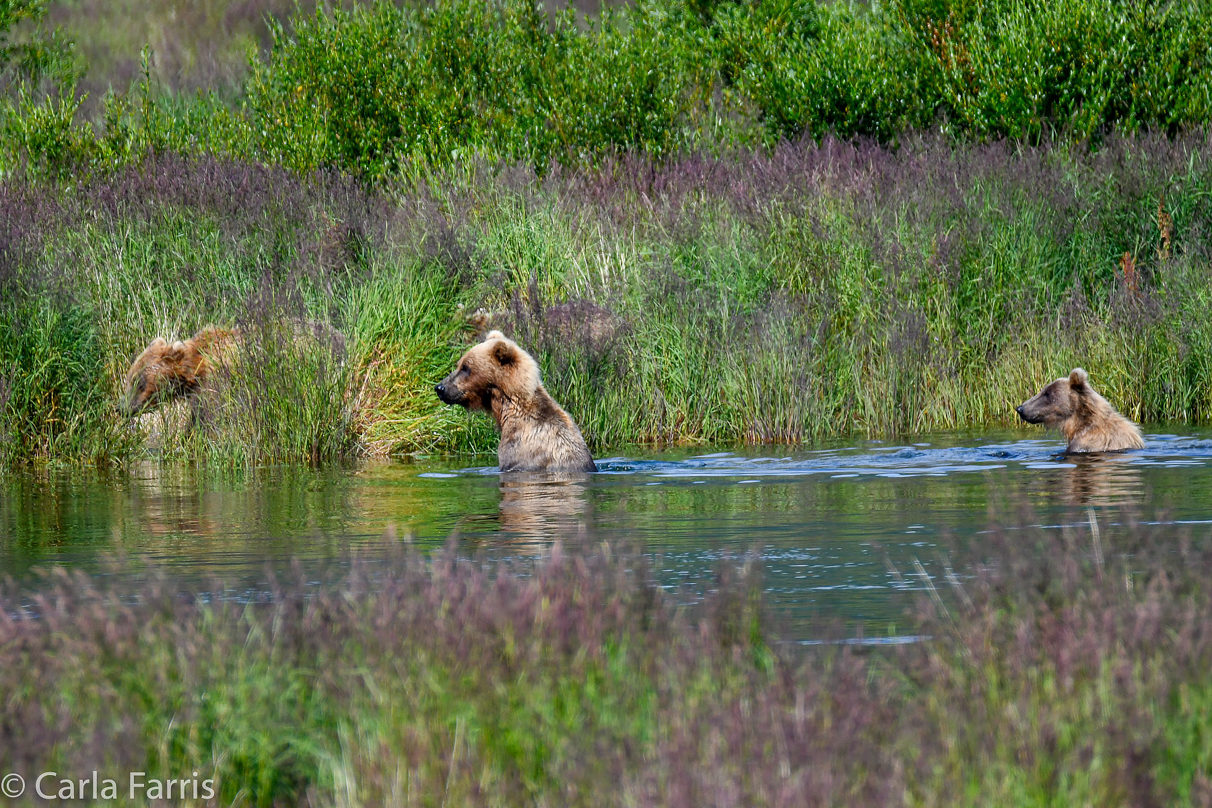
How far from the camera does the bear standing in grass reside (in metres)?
13.2

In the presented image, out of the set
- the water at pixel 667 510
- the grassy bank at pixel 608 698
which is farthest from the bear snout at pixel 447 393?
the grassy bank at pixel 608 698

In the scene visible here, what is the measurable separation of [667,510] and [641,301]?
235 inches

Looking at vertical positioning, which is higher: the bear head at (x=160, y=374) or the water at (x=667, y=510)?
the bear head at (x=160, y=374)

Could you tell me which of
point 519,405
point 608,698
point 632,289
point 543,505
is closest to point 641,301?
point 632,289

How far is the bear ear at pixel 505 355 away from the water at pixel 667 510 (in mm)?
960

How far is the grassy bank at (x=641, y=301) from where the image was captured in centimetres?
1489

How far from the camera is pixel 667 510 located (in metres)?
10.6

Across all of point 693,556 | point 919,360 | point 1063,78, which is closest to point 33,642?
point 693,556

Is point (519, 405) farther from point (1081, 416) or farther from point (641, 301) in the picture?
point (1081, 416)

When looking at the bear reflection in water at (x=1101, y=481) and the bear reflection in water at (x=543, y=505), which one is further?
the bear reflection in water at (x=1101, y=481)

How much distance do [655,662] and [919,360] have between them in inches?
456

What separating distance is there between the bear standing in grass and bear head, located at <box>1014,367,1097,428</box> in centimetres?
391
